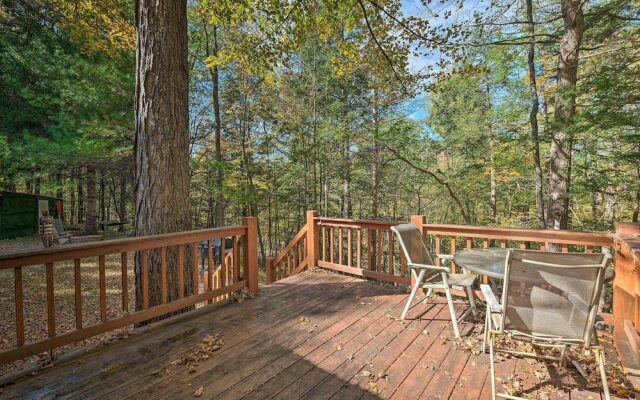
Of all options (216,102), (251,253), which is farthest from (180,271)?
(216,102)

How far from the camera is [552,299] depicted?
1865mm

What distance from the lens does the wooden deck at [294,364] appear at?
195 centimetres

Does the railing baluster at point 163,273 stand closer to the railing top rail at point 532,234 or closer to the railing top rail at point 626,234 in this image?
the railing top rail at point 532,234

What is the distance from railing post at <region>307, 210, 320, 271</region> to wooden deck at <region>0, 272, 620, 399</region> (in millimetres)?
1657

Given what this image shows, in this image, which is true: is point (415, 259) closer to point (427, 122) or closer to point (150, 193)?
point (150, 193)

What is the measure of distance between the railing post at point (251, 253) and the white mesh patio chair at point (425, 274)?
5.63ft

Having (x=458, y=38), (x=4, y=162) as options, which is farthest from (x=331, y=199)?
(x=4, y=162)

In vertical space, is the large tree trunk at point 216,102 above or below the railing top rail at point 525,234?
above

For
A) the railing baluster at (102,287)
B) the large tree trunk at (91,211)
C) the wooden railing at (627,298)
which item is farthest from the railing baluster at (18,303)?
the large tree trunk at (91,211)

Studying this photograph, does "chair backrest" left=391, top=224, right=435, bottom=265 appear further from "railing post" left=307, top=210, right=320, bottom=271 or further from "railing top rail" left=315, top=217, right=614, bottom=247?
"railing post" left=307, top=210, right=320, bottom=271

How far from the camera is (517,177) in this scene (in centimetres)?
1084

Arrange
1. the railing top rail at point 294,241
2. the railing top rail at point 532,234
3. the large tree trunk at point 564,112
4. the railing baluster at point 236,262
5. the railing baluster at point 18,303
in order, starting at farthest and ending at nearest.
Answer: the railing top rail at point 294,241
the large tree trunk at point 564,112
the railing baluster at point 236,262
the railing top rail at point 532,234
the railing baluster at point 18,303

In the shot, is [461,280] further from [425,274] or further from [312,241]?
[312,241]

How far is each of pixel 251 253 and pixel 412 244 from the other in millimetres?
1949
